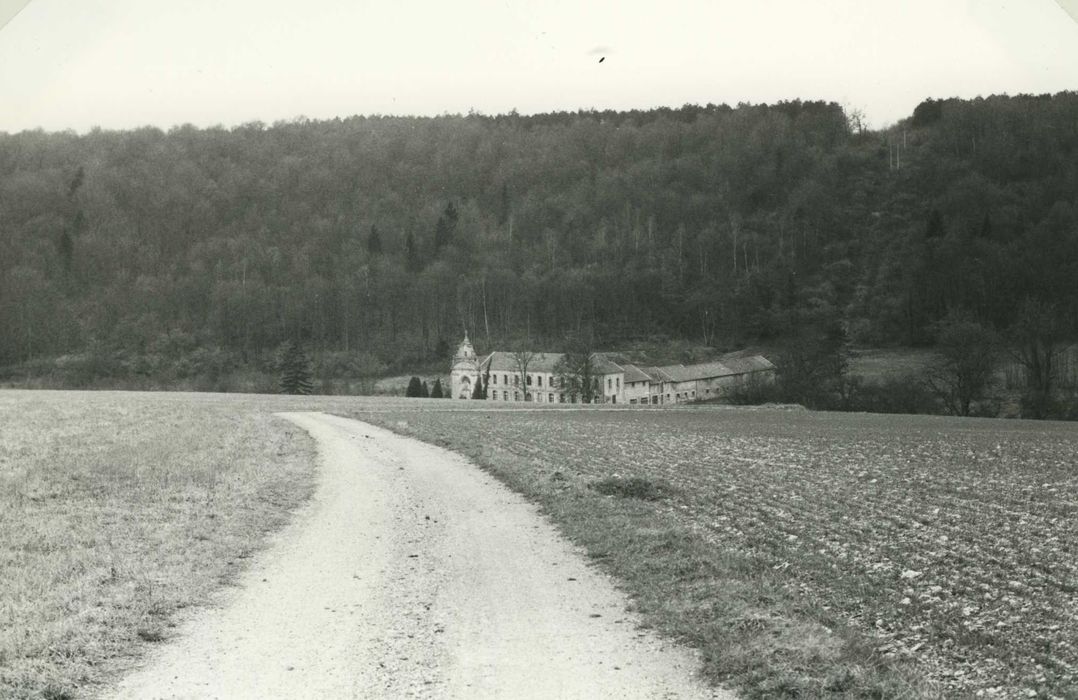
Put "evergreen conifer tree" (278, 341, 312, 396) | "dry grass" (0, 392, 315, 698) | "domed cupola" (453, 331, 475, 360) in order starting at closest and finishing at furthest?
"dry grass" (0, 392, 315, 698) → "evergreen conifer tree" (278, 341, 312, 396) → "domed cupola" (453, 331, 475, 360)

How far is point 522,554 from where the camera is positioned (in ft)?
40.6

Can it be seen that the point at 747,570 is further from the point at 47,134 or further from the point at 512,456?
the point at 47,134

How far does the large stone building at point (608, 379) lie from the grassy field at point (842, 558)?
8503 cm

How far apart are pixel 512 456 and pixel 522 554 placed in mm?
12418

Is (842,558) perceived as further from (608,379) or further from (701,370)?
(701,370)

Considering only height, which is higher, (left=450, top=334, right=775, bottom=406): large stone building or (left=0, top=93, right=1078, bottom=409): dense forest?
(left=0, top=93, right=1078, bottom=409): dense forest

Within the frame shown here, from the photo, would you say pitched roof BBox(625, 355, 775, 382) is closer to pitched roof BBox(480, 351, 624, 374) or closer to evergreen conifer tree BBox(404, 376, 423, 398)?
pitched roof BBox(480, 351, 624, 374)

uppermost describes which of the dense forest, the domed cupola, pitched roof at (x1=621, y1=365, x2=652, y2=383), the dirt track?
the dense forest

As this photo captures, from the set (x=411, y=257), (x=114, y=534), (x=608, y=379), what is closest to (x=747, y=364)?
(x=608, y=379)

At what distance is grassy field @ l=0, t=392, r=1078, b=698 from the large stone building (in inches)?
3291

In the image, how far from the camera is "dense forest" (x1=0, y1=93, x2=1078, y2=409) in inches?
5290

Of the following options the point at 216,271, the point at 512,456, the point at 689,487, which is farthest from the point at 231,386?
the point at 689,487

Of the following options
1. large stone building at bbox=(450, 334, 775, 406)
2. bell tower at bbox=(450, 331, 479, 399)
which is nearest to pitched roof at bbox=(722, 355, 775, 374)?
large stone building at bbox=(450, 334, 775, 406)

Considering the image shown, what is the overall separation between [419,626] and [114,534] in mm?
7149
